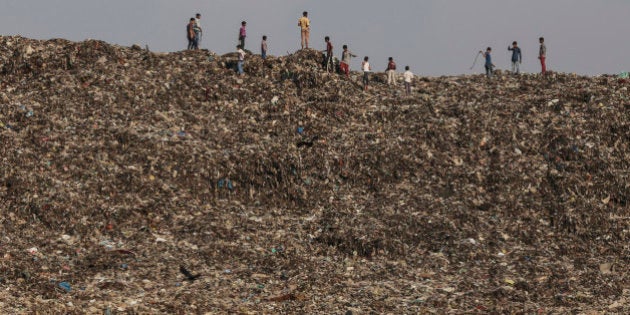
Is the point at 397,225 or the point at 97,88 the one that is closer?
the point at 397,225


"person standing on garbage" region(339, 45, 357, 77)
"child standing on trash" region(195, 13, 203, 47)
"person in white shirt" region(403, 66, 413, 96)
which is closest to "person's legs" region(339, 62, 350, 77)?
"person standing on garbage" region(339, 45, 357, 77)

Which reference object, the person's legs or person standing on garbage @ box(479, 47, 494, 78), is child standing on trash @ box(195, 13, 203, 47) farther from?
person standing on garbage @ box(479, 47, 494, 78)

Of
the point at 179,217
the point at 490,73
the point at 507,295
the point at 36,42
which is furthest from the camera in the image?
the point at 490,73

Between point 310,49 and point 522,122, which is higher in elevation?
point 310,49

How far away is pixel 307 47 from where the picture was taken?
87.6 ft

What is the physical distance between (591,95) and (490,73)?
4.30 metres

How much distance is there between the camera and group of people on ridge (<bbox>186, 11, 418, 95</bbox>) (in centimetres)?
2539

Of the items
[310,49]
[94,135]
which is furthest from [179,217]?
[310,49]

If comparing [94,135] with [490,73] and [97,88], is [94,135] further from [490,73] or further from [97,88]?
[490,73]

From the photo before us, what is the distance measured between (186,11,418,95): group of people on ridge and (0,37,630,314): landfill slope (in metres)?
0.44

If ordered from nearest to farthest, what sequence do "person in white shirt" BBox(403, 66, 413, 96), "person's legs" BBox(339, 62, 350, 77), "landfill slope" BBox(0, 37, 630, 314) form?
"landfill slope" BBox(0, 37, 630, 314), "person in white shirt" BBox(403, 66, 413, 96), "person's legs" BBox(339, 62, 350, 77)

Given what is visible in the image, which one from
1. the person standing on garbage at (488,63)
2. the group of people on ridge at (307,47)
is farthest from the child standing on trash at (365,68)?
the person standing on garbage at (488,63)

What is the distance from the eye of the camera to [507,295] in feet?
50.1

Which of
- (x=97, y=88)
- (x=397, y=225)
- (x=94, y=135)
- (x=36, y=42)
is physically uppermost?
(x=36, y=42)
